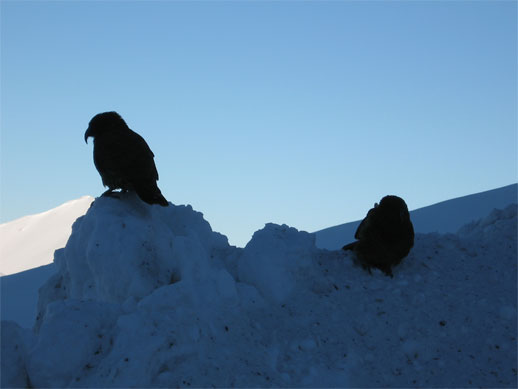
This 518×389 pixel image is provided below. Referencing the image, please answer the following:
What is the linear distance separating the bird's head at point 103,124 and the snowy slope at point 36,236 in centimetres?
1882

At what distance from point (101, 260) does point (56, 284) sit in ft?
3.69

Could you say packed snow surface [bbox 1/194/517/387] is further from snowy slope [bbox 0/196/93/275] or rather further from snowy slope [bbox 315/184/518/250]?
snowy slope [bbox 0/196/93/275]

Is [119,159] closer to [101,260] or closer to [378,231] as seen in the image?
[101,260]

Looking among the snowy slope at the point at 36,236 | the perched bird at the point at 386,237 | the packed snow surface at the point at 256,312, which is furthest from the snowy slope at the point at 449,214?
the snowy slope at the point at 36,236

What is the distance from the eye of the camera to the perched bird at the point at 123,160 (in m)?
4.34

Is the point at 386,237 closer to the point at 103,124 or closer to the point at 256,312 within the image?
the point at 256,312

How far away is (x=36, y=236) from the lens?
27.2 metres

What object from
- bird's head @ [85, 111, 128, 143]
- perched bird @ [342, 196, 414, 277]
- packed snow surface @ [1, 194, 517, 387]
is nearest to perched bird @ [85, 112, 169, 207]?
bird's head @ [85, 111, 128, 143]

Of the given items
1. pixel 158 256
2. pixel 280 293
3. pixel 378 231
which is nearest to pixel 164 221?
pixel 158 256

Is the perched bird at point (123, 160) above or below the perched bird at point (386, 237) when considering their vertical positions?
above

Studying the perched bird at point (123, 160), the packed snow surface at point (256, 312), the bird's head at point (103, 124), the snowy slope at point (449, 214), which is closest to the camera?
the packed snow surface at point (256, 312)

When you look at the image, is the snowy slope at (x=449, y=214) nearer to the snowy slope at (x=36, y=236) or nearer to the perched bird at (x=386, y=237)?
the perched bird at (x=386, y=237)

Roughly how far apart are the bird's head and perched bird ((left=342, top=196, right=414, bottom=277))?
2375mm

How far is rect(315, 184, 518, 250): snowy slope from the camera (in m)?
14.5
